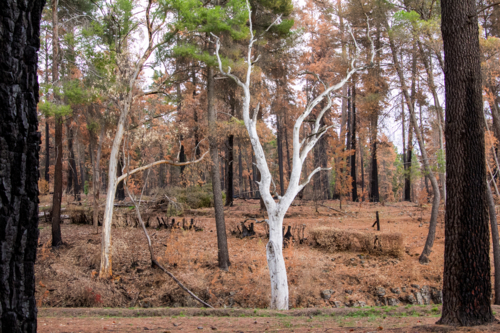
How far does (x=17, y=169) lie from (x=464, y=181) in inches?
207

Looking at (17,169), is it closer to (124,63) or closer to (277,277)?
(277,277)

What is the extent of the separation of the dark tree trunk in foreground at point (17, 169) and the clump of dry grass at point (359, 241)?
12.1m

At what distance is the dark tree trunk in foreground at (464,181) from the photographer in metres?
4.54

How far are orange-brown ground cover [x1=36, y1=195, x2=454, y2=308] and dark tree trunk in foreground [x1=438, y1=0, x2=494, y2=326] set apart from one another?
5444mm

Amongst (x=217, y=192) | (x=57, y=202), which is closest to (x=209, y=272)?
(x=217, y=192)

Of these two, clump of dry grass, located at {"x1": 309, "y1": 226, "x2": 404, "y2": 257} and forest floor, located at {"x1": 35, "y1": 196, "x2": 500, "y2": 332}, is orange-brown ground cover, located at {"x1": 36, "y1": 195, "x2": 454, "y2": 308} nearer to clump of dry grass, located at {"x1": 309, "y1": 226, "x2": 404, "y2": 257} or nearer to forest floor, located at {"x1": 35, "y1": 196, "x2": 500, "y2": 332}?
forest floor, located at {"x1": 35, "y1": 196, "x2": 500, "y2": 332}

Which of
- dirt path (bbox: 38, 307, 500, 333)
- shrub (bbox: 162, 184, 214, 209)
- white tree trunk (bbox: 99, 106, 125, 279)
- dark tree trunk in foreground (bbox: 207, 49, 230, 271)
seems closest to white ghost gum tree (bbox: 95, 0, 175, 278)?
white tree trunk (bbox: 99, 106, 125, 279)

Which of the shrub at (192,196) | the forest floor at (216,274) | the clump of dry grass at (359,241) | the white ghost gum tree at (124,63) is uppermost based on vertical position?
the white ghost gum tree at (124,63)

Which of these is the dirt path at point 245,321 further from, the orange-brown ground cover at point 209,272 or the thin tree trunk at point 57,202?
the thin tree trunk at point 57,202

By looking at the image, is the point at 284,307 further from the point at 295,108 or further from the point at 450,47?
the point at 295,108

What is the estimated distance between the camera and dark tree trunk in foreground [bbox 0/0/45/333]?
6.14 feet

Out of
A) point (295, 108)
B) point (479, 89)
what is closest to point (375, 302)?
point (479, 89)

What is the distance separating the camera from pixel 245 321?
6.02 metres

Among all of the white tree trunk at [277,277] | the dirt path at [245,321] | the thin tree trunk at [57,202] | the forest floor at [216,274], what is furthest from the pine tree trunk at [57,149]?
the white tree trunk at [277,277]
